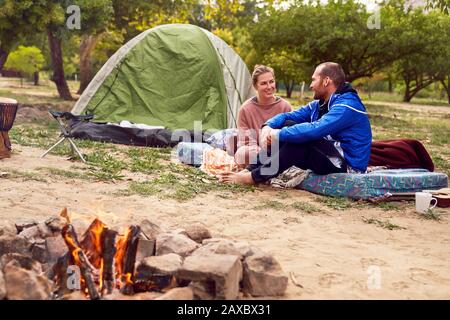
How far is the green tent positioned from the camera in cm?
901

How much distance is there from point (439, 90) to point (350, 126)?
41840 millimetres

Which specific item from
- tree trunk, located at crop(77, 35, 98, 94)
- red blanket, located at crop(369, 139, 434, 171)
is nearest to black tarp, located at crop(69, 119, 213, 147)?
red blanket, located at crop(369, 139, 434, 171)

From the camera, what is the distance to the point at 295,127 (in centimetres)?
525

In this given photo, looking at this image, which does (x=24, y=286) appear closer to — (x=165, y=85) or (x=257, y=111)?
(x=257, y=111)

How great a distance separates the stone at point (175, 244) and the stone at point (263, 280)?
404mm

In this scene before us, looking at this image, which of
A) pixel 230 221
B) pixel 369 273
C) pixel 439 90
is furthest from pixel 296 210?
pixel 439 90

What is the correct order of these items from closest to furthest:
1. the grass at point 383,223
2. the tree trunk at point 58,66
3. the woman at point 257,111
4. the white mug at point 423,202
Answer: the grass at point 383,223
the white mug at point 423,202
the woman at point 257,111
the tree trunk at point 58,66

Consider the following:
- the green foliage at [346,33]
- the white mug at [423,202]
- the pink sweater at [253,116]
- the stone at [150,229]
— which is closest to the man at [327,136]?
the white mug at [423,202]

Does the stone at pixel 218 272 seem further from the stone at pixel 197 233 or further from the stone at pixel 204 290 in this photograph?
the stone at pixel 197 233

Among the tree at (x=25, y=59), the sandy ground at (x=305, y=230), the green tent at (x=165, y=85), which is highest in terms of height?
the tree at (x=25, y=59)

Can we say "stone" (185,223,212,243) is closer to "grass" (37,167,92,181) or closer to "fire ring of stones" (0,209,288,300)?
"fire ring of stones" (0,209,288,300)

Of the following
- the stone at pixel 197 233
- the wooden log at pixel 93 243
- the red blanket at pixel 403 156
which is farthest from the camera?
the red blanket at pixel 403 156

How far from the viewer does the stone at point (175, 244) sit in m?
3.06
